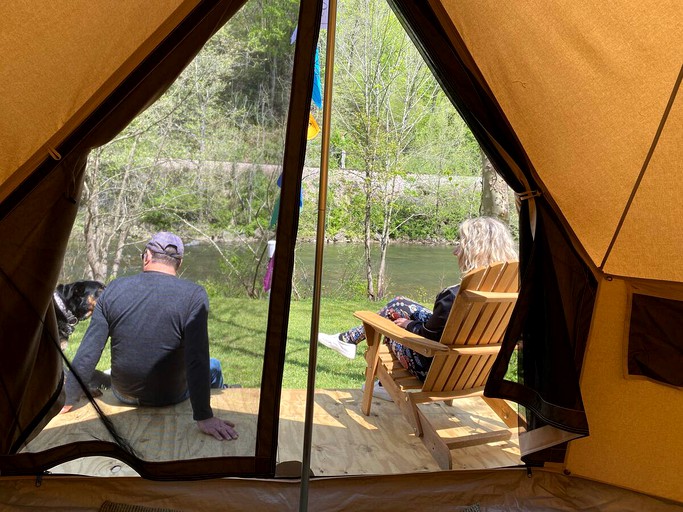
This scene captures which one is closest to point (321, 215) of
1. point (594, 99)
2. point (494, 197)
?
point (594, 99)

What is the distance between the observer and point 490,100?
Result: 232 centimetres

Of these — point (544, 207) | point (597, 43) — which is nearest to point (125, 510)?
point (544, 207)

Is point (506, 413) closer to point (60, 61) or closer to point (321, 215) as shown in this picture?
point (321, 215)

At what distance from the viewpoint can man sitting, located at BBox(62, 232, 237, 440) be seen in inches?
80.0

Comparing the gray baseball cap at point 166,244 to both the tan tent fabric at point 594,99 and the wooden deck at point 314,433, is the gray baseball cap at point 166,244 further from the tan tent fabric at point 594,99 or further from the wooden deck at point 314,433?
the tan tent fabric at point 594,99

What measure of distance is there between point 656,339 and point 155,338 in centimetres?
203

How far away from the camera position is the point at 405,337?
9.70 ft

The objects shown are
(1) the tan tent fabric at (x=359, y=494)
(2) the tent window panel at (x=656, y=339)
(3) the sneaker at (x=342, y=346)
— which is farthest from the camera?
(3) the sneaker at (x=342, y=346)

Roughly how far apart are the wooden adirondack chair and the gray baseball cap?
133 centimetres

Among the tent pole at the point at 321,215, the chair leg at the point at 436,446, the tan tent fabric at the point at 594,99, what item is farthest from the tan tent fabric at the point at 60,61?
the chair leg at the point at 436,446

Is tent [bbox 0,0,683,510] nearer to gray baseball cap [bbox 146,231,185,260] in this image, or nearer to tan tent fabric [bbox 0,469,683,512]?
tan tent fabric [bbox 0,469,683,512]

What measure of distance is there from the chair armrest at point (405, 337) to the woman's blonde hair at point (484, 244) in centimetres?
52

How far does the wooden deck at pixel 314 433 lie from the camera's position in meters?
2.11

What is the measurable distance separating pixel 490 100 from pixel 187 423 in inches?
66.0
